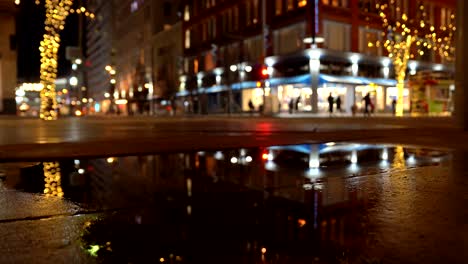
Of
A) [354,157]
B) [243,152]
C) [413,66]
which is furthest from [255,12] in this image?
[354,157]

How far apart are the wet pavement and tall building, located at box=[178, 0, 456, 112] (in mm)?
35656

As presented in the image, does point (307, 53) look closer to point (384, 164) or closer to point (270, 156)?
point (270, 156)

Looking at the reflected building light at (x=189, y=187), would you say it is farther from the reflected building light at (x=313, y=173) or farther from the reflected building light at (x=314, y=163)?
the reflected building light at (x=314, y=163)

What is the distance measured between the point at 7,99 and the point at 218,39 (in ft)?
113

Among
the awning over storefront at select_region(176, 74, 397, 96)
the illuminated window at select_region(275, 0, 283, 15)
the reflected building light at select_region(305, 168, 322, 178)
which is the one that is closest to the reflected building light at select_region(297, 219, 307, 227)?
the reflected building light at select_region(305, 168, 322, 178)

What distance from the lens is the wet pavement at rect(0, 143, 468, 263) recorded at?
344 centimetres

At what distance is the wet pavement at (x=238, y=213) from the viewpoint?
11.3 feet

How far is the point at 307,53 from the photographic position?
49719 millimetres

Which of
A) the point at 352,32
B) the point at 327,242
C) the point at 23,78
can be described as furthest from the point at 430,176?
the point at 23,78

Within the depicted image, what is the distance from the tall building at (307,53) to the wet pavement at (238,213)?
117ft

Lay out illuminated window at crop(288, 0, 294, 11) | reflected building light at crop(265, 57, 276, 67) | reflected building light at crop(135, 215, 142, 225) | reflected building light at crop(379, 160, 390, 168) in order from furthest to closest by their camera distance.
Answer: reflected building light at crop(265, 57, 276, 67) < illuminated window at crop(288, 0, 294, 11) < reflected building light at crop(379, 160, 390, 168) < reflected building light at crop(135, 215, 142, 225)

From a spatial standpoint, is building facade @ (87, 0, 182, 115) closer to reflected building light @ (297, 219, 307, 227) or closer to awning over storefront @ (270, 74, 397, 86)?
awning over storefront @ (270, 74, 397, 86)

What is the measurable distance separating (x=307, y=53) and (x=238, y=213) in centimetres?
4664

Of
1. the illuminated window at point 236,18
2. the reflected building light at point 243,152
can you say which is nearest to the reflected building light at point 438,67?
the illuminated window at point 236,18
